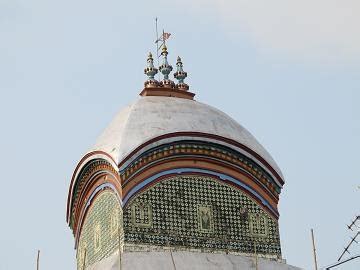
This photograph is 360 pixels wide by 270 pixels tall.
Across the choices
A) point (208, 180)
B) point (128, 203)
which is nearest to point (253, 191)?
point (208, 180)

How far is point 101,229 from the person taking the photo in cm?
1822

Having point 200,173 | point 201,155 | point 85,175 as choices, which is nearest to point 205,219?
point 200,173

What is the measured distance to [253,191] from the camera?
1870 cm

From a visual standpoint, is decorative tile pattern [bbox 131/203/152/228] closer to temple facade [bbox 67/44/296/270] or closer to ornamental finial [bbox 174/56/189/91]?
temple facade [bbox 67/44/296/270]

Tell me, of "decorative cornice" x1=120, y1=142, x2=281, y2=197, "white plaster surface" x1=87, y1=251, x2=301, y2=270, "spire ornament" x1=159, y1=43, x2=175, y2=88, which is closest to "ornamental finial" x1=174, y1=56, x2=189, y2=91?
"spire ornament" x1=159, y1=43, x2=175, y2=88

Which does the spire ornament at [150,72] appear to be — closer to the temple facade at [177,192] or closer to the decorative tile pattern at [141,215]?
the temple facade at [177,192]

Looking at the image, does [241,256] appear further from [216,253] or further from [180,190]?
[180,190]

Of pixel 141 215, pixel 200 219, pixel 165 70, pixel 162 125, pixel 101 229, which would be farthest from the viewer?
pixel 165 70

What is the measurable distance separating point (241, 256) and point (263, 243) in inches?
29.0

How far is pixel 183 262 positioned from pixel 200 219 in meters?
1.41

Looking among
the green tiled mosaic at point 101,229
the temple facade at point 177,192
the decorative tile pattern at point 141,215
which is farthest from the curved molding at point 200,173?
the green tiled mosaic at point 101,229

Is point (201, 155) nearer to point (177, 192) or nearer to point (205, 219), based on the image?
point (177, 192)

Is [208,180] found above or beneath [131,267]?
above

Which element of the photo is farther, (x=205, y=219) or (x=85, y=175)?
(x=85, y=175)
